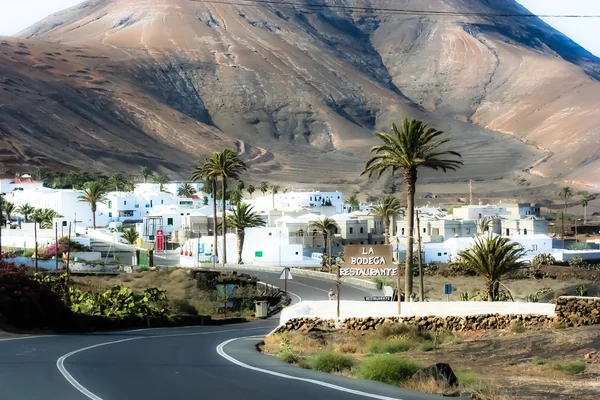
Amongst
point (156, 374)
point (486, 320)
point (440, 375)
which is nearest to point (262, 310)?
point (486, 320)

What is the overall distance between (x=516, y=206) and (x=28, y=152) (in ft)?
365

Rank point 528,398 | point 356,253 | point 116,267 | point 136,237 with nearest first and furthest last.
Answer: point 528,398
point 356,253
point 116,267
point 136,237

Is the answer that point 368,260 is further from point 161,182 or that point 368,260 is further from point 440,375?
point 161,182

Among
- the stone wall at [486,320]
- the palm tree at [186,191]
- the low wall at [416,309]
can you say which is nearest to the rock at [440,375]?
the stone wall at [486,320]

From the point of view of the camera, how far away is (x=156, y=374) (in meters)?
16.8

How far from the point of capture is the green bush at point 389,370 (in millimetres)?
14625

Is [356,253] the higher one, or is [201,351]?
[356,253]

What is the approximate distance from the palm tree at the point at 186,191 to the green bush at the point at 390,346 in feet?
323

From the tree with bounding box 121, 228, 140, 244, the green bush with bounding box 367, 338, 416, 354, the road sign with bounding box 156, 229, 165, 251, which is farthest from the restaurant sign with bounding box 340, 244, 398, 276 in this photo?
the road sign with bounding box 156, 229, 165, 251

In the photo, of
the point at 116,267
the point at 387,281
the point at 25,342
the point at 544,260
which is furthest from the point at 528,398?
the point at 544,260

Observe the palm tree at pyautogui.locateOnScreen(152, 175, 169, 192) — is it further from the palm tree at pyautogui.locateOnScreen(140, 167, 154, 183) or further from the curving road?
the curving road

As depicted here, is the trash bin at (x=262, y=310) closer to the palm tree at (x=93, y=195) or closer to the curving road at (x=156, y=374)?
the curving road at (x=156, y=374)

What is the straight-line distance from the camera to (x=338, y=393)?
13508mm

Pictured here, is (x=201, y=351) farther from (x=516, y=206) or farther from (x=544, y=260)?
(x=516, y=206)
